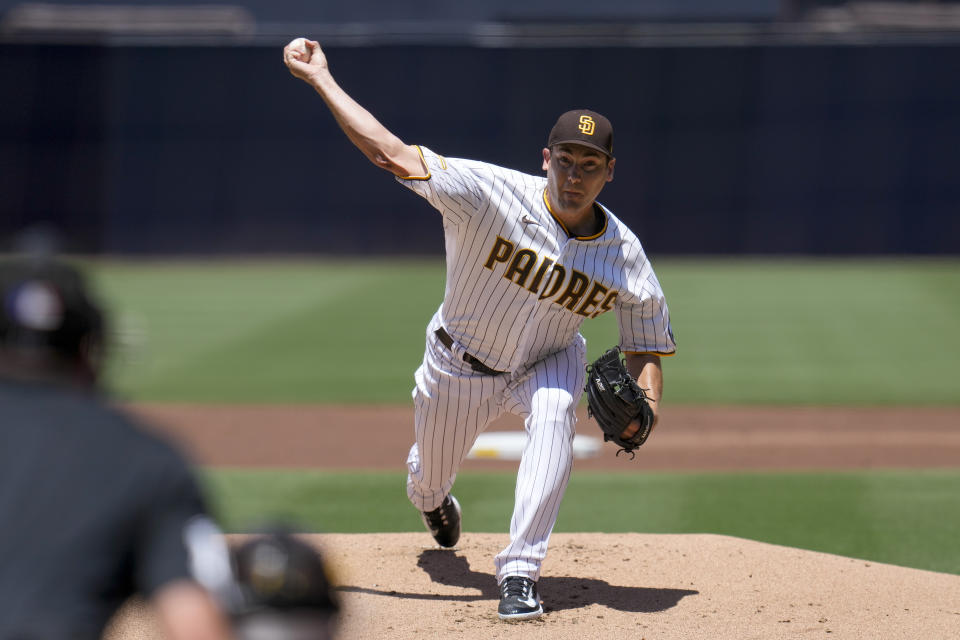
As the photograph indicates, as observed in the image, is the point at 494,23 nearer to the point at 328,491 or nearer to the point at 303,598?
the point at 328,491

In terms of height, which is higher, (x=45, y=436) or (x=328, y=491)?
(x=45, y=436)

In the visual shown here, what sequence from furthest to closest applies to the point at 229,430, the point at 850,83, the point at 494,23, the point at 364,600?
1. the point at 494,23
2. the point at 850,83
3. the point at 229,430
4. the point at 364,600


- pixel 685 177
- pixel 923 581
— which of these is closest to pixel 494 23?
pixel 685 177

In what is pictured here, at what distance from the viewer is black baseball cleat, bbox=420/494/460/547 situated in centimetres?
492

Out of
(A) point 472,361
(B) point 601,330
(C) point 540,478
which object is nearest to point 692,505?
(A) point 472,361

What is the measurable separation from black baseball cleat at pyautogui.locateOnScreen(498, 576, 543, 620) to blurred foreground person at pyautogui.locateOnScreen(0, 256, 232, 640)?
243 cm

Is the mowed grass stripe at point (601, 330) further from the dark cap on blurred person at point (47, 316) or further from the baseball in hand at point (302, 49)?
the dark cap on blurred person at point (47, 316)

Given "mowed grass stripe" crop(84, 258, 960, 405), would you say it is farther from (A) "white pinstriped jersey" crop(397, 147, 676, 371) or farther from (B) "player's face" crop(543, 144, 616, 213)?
(B) "player's face" crop(543, 144, 616, 213)

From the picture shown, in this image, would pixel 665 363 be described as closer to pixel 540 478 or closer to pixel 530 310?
pixel 530 310

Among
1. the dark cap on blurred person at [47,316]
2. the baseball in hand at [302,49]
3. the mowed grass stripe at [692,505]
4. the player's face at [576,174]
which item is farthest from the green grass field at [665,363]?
the player's face at [576,174]

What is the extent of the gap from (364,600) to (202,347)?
926 centimetres

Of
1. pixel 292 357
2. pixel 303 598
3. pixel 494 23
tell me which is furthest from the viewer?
pixel 494 23

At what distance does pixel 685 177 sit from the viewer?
21.9 m

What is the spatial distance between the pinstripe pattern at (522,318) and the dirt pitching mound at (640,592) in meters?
0.33
